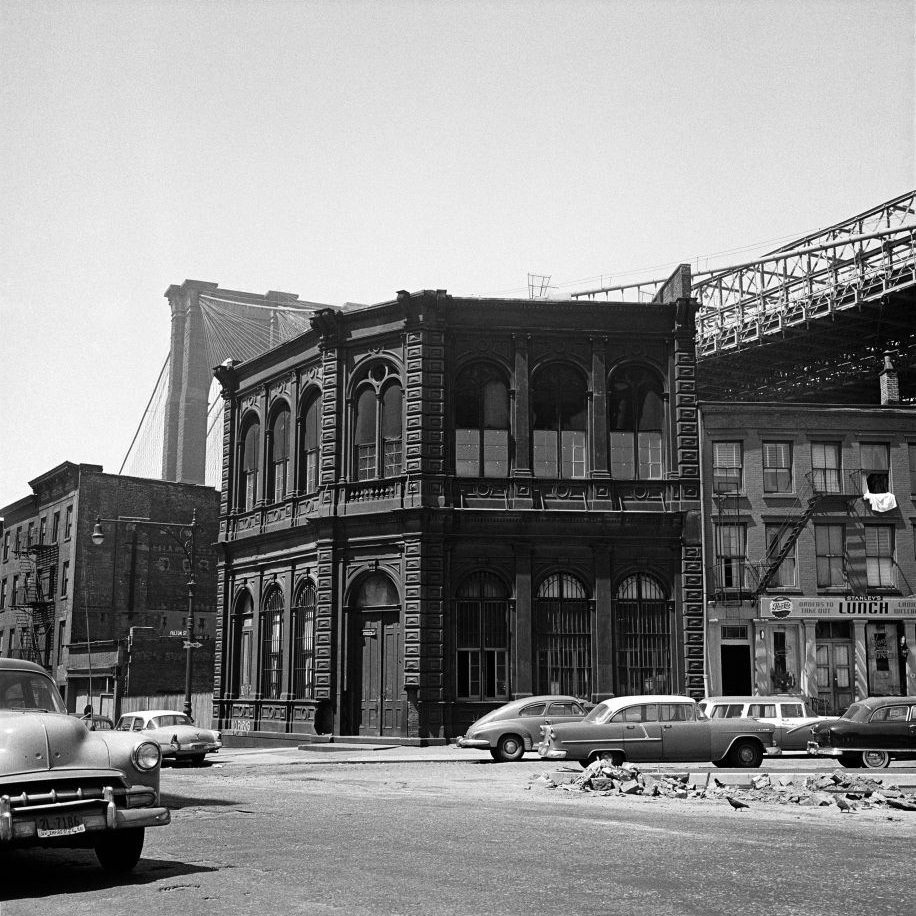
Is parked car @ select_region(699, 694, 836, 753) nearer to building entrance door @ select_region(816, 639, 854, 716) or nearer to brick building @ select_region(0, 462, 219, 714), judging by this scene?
building entrance door @ select_region(816, 639, 854, 716)

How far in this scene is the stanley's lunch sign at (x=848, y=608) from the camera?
114ft

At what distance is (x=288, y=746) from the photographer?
35000 millimetres

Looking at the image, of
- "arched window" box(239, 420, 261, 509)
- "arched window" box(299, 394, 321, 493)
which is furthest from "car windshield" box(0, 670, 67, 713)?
"arched window" box(239, 420, 261, 509)

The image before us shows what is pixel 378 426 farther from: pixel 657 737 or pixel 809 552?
pixel 657 737

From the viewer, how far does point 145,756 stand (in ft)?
33.2

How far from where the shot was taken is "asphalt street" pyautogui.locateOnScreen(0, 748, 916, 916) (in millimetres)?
8523

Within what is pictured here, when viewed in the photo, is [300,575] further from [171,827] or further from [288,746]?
[171,827]

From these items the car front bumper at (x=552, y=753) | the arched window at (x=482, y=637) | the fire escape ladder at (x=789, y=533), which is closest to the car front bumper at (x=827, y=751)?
the car front bumper at (x=552, y=753)

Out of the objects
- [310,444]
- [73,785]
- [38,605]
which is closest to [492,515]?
[310,444]

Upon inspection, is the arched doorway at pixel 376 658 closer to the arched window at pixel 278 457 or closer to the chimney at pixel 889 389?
the arched window at pixel 278 457

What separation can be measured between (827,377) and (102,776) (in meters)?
58.0

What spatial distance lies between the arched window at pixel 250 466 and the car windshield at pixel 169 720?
13.2 metres

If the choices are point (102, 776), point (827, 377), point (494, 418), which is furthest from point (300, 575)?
point (827, 377)

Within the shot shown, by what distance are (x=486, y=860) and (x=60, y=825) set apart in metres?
3.74
